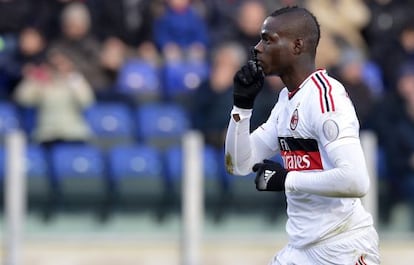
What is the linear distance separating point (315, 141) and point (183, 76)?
19.4 ft

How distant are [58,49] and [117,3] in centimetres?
119

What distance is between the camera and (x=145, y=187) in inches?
367

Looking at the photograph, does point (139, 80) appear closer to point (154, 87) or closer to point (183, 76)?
point (154, 87)

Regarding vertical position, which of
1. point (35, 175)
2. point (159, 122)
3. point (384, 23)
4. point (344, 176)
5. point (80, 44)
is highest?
point (384, 23)

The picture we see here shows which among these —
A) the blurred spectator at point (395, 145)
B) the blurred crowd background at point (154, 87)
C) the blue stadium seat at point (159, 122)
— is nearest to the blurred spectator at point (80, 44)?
the blurred crowd background at point (154, 87)

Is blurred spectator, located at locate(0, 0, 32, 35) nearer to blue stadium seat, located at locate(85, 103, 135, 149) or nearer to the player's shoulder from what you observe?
blue stadium seat, located at locate(85, 103, 135, 149)

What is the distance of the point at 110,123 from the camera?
998 centimetres

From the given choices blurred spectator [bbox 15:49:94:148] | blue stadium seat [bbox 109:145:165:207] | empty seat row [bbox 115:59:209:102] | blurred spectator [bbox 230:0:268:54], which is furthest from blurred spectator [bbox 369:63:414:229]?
blurred spectator [bbox 15:49:94:148]

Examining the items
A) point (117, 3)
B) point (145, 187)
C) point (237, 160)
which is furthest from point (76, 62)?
point (237, 160)

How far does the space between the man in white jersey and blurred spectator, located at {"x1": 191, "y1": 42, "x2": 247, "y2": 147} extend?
14.4ft

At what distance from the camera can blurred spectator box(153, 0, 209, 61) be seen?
37.5 ft

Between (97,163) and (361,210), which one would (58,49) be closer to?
(97,163)

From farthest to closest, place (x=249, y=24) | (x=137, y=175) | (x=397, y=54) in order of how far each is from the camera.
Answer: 1. (x=397, y=54)
2. (x=249, y=24)
3. (x=137, y=175)

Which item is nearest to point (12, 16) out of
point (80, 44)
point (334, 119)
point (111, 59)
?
point (80, 44)
